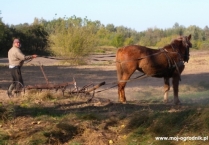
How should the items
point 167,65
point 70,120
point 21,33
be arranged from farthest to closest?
point 21,33 → point 167,65 → point 70,120

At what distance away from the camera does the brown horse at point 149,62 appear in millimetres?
13531

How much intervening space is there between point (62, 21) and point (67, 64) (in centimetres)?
465

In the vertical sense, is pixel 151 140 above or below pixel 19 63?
below

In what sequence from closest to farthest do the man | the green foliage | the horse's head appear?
the man → the horse's head → the green foliage

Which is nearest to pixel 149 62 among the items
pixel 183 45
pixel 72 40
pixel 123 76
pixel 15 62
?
pixel 123 76

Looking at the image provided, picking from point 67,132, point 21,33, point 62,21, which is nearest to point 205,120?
point 67,132

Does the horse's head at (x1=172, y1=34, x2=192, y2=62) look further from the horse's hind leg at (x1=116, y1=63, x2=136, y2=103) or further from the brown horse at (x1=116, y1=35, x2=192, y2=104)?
the horse's hind leg at (x1=116, y1=63, x2=136, y2=103)

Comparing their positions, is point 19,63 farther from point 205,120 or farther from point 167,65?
point 205,120

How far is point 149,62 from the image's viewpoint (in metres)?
13.6

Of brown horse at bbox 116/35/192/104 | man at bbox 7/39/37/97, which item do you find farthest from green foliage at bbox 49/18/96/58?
brown horse at bbox 116/35/192/104

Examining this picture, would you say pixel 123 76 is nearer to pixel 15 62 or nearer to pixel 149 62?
pixel 149 62

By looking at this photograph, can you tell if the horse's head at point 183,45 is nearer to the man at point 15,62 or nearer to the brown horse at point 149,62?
the brown horse at point 149,62

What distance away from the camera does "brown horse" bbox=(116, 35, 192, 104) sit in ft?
44.4

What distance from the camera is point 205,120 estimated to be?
24.6ft
